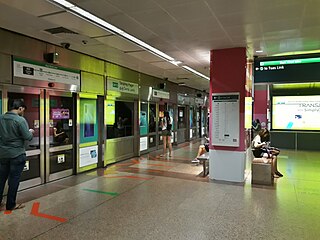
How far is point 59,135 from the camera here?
5723 millimetres

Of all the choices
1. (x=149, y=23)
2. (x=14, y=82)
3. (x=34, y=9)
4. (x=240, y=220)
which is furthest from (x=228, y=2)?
(x=14, y=82)

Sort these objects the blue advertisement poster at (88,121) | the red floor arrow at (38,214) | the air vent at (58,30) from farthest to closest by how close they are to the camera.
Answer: the blue advertisement poster at (88,121) < the air vent at (58,30) < the red floor arrow at (38,214)

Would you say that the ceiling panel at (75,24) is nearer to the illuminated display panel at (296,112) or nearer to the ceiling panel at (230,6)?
the ceiling panel at (230,6)

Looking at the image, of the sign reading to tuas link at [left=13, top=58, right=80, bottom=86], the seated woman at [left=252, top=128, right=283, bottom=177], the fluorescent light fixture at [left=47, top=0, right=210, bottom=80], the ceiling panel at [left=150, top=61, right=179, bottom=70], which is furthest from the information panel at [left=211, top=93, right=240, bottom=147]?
the sign reading to tuas link at [left=13, top=58, right=80, bottom=86]

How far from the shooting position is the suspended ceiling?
3.27 meters

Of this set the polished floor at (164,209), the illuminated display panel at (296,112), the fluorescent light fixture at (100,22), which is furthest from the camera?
the illuminated display panel at (296,112)

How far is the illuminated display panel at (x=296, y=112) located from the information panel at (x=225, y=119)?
6348 millimetres

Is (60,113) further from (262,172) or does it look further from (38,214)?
(262,172)

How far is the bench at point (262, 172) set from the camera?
5156mm

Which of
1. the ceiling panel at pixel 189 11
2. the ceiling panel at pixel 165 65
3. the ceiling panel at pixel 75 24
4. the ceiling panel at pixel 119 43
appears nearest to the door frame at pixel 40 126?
the ceiling panel at pixel 75 24

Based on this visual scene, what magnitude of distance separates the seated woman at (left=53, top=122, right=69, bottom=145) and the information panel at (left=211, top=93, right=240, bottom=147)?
3.33m

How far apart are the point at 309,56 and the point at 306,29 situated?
0.91 m

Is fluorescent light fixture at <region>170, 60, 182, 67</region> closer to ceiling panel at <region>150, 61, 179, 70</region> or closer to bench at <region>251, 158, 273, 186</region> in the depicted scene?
ceiling panel at <region>150, 61, 179, 70</region>

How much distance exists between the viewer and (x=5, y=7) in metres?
3.42
